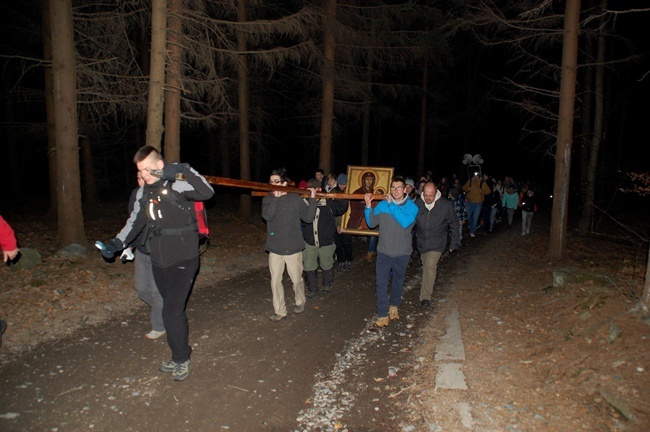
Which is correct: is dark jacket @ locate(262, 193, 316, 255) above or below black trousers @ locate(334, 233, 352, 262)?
above

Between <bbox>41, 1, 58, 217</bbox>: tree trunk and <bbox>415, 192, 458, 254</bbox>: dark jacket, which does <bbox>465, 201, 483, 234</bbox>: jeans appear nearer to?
<bbox>415, 192, 458, 254</bbox>: dark jacket

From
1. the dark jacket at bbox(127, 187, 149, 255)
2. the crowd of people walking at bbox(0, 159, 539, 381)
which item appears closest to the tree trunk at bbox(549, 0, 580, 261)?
the crowd of people walking at bbox(0, 159, 539, 381)

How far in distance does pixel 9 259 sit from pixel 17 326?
2.05 m

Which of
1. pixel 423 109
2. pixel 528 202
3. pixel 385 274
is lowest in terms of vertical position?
pixel 385 274

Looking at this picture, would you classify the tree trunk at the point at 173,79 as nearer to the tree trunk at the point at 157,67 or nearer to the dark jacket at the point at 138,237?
the tree trunk at the point at 157,67

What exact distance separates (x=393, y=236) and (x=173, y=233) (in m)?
3.41

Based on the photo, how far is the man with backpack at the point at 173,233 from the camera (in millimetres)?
4586

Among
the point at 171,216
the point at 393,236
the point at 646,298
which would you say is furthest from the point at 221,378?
the point at 646,298

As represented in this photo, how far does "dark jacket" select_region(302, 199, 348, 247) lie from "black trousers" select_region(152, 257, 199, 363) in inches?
138

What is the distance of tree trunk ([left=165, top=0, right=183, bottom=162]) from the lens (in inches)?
382

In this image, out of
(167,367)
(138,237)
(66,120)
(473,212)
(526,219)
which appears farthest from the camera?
(473,212)

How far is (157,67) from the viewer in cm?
907

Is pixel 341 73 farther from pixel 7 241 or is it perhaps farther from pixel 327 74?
pixel 7 241

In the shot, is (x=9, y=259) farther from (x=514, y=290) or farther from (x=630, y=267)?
(x=630, y=267)
